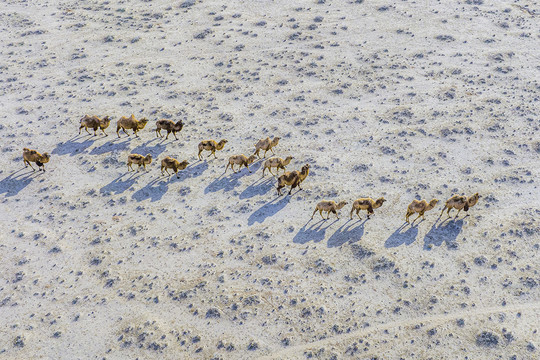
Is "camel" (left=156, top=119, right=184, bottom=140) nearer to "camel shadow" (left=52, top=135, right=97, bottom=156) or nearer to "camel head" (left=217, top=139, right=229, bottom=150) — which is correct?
"camel head" (left=217, top=139, right=229, bottom=150)

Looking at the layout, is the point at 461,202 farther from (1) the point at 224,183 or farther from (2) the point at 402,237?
(1) the point at 224,183

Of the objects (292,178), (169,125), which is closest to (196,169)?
(169,125)

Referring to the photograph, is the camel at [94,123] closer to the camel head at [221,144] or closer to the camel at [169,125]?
the camel at [169,125]

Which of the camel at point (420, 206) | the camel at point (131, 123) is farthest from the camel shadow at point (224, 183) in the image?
the camel at point (420, 206)

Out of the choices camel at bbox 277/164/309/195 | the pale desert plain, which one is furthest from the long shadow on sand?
camel at bbox 277/164/309/195

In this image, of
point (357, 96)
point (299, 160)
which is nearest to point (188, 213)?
point (299, 160)
